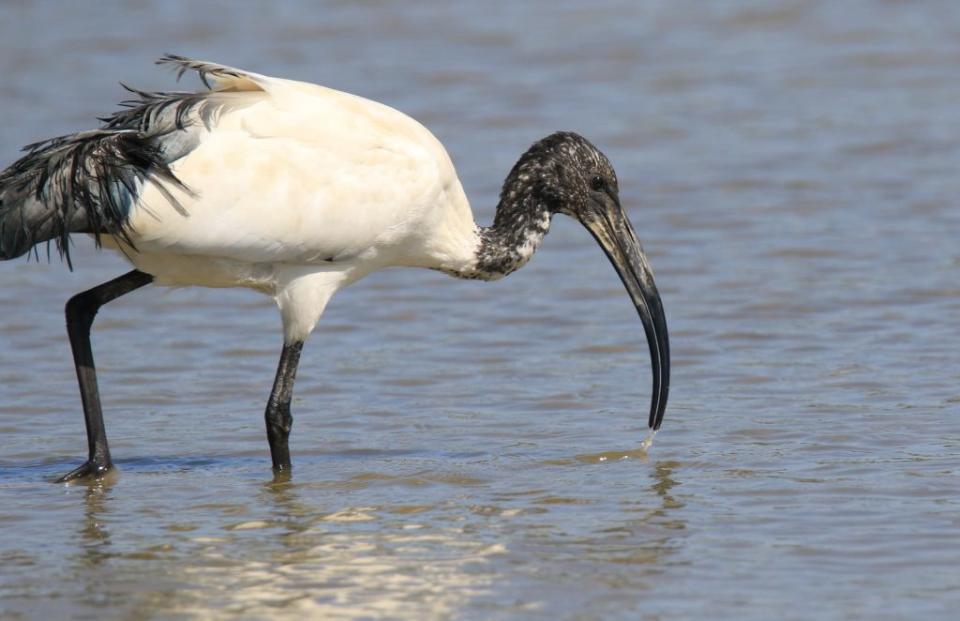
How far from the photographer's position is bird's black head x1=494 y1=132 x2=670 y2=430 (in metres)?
8.67

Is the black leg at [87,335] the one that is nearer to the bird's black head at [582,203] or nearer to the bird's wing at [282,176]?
the bird's wing at [282,176]

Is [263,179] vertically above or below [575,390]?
above

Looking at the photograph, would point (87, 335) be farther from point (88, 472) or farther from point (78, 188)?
point (78, 188)

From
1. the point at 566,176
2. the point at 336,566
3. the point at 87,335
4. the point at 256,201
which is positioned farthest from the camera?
the point at 566,176

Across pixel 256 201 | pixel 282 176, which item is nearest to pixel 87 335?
pixel 256 201

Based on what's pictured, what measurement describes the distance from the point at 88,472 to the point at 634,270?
106 inches

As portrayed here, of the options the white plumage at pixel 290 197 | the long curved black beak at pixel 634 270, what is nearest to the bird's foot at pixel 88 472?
the white plumage at pixel 290 197

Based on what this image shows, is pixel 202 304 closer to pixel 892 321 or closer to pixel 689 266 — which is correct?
pixel 689 266

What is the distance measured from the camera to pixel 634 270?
8.69 m

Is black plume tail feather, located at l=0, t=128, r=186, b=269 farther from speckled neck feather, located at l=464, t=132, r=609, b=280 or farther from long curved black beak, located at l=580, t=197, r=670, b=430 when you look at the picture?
long curved black beak, located at l=580, t=197, r=670, b=430

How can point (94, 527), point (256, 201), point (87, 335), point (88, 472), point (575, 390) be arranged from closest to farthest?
point (94, 527)
point (256, 201)
point (88, 472)
point (87, 335)
point (575, 390)

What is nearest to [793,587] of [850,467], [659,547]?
[659,547]

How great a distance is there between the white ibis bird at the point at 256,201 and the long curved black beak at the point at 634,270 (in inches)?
0.5

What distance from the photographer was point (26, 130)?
15023mm
